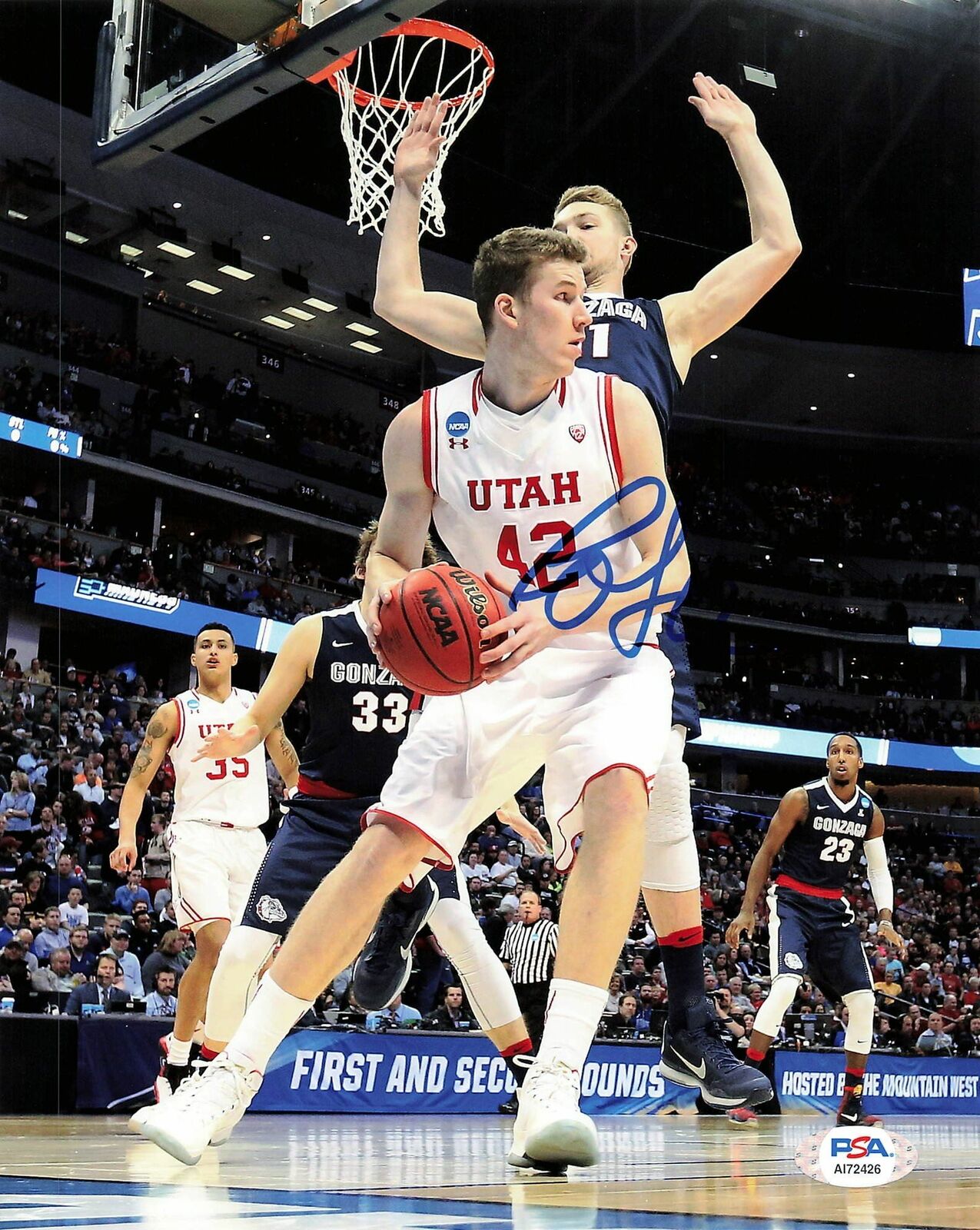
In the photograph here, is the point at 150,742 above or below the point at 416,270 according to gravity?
below

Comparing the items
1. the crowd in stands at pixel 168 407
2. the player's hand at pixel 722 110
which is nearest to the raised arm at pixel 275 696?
the player's hand at pixel 722 110

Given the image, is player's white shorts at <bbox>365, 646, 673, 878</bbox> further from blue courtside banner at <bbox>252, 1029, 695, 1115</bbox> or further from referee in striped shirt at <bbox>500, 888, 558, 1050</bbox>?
referee in striped shirt at <bbox>500, 888, 558, 1050</bbox>

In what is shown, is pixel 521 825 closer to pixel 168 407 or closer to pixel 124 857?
pixel 124 857

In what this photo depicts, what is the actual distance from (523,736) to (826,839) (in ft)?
20.7

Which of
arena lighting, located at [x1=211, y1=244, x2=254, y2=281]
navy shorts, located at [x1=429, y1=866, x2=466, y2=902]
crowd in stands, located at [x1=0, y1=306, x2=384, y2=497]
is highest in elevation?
arena lighting, located at [x1=211, y1=244, x2=254, y2=281]

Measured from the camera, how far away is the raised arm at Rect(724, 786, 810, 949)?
8500mm

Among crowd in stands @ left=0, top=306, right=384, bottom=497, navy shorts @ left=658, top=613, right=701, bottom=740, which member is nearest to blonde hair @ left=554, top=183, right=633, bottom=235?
navy shorts @ left=658, top=613, right=701, bottom=740

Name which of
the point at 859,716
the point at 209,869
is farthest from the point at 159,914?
the point at 859,716

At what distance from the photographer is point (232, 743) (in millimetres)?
5219

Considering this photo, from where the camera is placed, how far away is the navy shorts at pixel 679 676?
3.98m

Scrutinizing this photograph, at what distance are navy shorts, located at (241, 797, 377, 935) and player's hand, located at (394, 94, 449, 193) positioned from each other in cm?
228

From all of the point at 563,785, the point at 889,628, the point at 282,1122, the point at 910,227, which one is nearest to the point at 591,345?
the point at 563,785

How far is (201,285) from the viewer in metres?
29.7

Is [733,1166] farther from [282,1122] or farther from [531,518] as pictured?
[282,1122]
